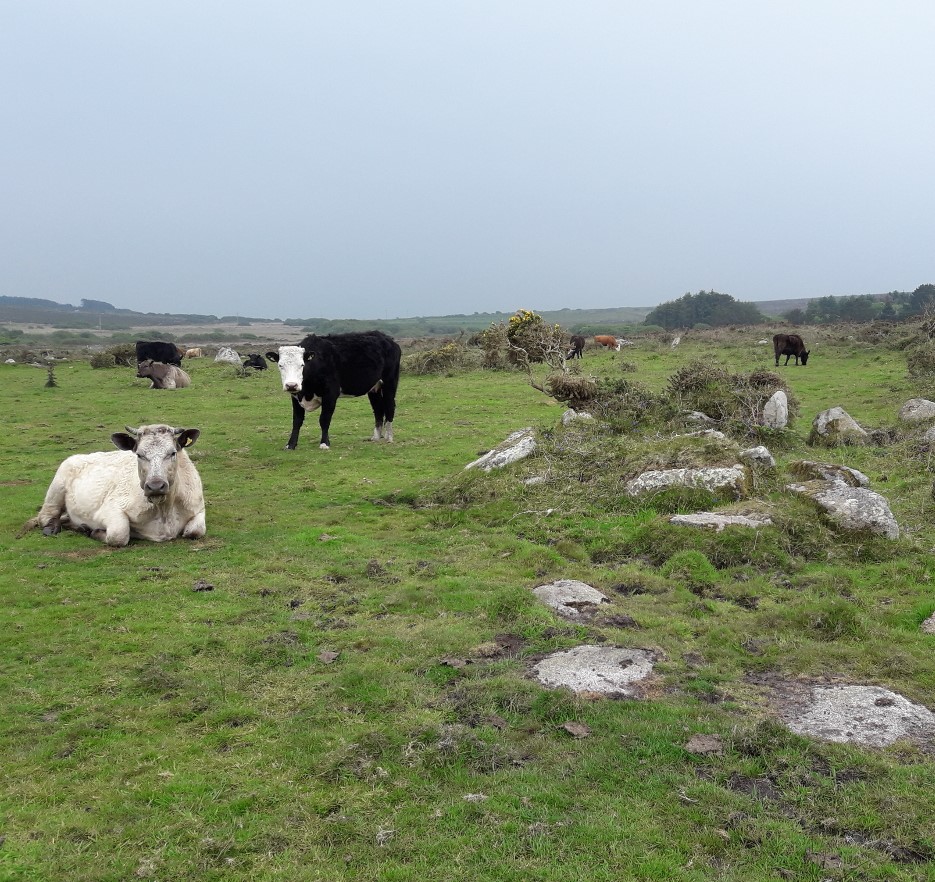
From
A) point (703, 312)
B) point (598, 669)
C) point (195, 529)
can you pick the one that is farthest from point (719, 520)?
point (703, 312)

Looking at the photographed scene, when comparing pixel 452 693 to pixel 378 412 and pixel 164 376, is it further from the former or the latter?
pixel 164 376

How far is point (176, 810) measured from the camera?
13.0ft

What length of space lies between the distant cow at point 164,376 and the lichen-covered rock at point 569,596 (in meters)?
25.7

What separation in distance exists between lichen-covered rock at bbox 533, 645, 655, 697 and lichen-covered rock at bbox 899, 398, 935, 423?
12327mm

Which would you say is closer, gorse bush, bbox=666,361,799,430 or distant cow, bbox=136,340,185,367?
gorse bush, bbox=666,361,799,430

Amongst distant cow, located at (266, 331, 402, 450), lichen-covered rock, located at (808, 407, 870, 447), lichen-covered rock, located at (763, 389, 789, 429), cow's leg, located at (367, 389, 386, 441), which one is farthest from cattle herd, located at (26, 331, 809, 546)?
lichen-covered rock, located at (808, 407, 870, 447)

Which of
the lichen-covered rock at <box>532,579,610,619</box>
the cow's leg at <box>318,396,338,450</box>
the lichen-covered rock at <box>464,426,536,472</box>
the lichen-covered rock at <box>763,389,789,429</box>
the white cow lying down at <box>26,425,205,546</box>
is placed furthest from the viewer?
the cow's leg at <box>318,396,338,450</box>

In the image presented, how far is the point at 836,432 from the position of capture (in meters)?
14.1

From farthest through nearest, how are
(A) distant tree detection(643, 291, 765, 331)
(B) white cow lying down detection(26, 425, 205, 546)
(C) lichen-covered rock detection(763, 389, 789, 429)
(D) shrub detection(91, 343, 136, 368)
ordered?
1. (A) distant tree detection(643, 291, 765, 331)
2. (D) shrub detection(91, 343, 136, 368)
3. (C) lichen-covered rock detection(763, 389, 789, 429)
4. (B) white cow lying down detection(26, 425, 205, 546)

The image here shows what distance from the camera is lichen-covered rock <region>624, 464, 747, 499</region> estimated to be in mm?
9758

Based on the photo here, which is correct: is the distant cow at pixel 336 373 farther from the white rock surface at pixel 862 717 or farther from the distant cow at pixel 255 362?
the white rock surface at pixel 862 717

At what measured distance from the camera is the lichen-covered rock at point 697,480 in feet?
32.0

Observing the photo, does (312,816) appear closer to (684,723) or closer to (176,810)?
(176,810)

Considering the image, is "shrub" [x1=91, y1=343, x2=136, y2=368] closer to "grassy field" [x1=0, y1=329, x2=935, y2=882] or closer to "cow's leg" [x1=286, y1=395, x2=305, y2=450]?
"cow's leg" [x1=286, y1=395, x2=305, y2=450]
